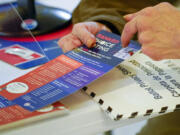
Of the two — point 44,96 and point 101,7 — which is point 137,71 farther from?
point 101,7

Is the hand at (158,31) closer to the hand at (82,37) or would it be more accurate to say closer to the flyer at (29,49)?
the hand at (82,37)

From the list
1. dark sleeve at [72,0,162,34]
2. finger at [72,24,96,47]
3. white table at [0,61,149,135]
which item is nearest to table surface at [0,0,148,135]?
white table at [0,61,149,135]

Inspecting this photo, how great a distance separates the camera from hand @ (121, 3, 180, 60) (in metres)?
0.49

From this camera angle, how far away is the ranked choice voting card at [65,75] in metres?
0.43

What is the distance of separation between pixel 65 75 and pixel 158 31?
0.64 feet

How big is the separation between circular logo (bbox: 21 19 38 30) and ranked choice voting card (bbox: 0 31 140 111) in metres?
0.29

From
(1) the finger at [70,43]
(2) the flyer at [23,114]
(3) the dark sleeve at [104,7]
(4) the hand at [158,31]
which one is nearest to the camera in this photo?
(2) the flyer at [23,114]

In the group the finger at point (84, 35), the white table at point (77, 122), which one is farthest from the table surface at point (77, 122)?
the finger at point (84, 35)

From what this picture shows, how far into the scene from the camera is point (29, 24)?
2.64 feet

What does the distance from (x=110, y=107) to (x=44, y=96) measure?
4.3 inches

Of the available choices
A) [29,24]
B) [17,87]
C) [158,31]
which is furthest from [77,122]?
[29,24]

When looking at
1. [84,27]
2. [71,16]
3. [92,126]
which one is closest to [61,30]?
[71,16]

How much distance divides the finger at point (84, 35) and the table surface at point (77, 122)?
0.42 feet

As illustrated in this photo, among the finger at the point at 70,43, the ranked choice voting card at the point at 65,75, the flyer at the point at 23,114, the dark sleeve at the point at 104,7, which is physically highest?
the dark sleeve at the point at 104,7
